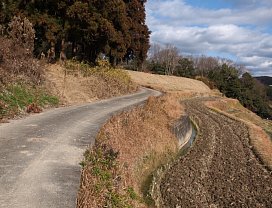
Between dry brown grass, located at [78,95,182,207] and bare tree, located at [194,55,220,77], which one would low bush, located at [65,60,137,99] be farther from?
bare tree, located at [194,55,220,77]

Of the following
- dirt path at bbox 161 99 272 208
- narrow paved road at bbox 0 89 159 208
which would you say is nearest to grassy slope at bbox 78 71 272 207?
narrow paved road at bbox 0 89 159 208

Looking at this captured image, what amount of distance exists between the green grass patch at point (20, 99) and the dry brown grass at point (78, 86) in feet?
4.12

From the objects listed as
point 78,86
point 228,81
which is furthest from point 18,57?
point 228,81

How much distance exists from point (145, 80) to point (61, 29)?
80.4ft

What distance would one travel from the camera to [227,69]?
248 ft

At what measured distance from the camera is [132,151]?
37.1ft

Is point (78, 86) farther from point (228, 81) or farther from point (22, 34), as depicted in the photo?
point (228, 81)

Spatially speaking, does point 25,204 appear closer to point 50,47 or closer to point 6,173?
point 6,173

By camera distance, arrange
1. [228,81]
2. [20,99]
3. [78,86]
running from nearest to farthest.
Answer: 1. [20,99]
2. [78,86]
3. [228,81]

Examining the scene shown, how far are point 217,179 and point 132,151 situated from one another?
285cm

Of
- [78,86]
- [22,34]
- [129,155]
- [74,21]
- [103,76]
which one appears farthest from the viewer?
[103,76]

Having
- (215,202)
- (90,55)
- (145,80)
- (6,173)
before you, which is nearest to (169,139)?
(215,202)

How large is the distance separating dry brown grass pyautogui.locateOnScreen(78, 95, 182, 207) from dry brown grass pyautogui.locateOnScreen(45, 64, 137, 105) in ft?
11.6

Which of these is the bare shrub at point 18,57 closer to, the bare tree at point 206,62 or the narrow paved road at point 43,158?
the narrow paved road at point 43,158
